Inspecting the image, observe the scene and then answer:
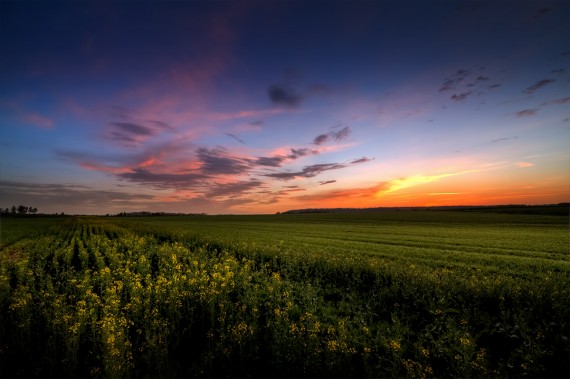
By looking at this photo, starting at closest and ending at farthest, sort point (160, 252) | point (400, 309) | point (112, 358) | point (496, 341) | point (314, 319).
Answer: point (112, 358) → point (496, 341) → point (314, 319) → point (400, 309) → point (160, 252)

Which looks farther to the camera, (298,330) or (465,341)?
(298,330)

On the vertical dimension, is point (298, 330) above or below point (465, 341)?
above

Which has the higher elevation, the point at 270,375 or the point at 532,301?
the point at 532,301

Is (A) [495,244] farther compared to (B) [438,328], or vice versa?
(A) [495,244]

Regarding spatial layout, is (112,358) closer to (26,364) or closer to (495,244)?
(26,364)

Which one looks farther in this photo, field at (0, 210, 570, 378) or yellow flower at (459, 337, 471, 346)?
yellow flower at (459, 337, 471, 346)

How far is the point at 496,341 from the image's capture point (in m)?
7.31

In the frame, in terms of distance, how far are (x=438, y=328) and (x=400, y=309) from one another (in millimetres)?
1562

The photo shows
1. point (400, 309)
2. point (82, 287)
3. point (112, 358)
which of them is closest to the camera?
point (112, 358)

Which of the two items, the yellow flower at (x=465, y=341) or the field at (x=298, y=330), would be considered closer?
the field at (x=298, y=330)

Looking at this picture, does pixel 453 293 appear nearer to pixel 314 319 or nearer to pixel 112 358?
pixel 314 319

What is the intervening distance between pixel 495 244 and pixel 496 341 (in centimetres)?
2062

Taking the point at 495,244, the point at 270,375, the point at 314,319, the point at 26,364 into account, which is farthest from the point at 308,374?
the point at 495,244

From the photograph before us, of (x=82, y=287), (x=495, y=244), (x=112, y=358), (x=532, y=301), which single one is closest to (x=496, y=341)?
(x=532, y=301)
